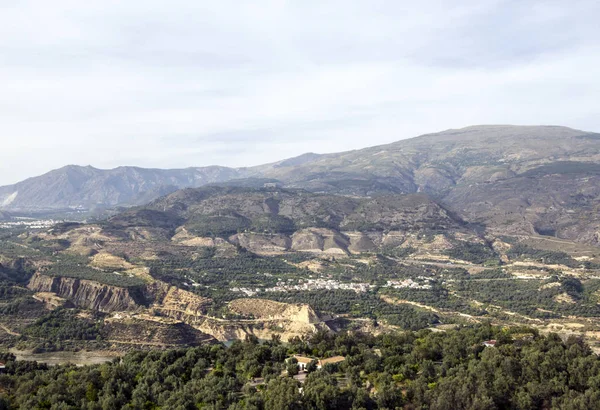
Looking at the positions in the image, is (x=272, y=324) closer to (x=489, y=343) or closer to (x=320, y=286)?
(x=320, y=286)

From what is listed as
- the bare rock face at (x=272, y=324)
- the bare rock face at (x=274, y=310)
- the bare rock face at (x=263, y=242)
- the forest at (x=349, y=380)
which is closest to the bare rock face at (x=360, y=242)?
the bare rock face at (x=263, y=242)

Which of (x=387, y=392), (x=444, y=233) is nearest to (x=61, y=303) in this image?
(x=387, y=392)

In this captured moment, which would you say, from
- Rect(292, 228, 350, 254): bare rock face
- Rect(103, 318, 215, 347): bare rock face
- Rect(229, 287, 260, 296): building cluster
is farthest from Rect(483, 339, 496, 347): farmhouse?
Rect(292, 228, 350, 254): bare rock face

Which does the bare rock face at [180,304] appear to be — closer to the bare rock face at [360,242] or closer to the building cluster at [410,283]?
the building cluster at [410,283]

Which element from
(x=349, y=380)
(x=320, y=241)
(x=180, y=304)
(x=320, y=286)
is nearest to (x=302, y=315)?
(x=180, y=304)

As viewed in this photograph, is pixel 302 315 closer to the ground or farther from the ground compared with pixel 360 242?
closer to the ground

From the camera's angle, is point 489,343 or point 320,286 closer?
point 489,343

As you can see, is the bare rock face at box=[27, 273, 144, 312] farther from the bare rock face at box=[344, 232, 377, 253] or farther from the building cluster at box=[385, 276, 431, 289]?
the bare rock face at box=[344, 232, 377, 253]
